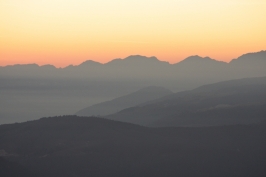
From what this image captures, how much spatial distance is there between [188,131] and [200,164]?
23.8 m

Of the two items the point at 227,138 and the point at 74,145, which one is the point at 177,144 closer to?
the point at 227,138

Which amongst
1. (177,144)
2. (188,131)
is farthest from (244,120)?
(177,144)

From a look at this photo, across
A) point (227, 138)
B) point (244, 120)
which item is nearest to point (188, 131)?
point (227, 138)

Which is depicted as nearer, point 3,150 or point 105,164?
point 105,164

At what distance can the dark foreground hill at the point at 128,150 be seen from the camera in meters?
104

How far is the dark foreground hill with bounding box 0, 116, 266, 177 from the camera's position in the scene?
104 m

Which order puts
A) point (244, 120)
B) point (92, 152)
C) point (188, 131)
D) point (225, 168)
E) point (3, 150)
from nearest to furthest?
point (225, 168)
point (92, 152)
point (3, 150)
point (188, 131)
point (244, 120)

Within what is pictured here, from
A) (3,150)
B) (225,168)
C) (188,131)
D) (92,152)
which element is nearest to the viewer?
(225,168)

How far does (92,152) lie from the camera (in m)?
114

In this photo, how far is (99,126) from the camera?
443 ft

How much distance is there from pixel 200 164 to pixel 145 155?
36.2 feet

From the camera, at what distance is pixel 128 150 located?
114m

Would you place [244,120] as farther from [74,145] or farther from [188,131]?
[74,145]

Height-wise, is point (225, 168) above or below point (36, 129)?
below
